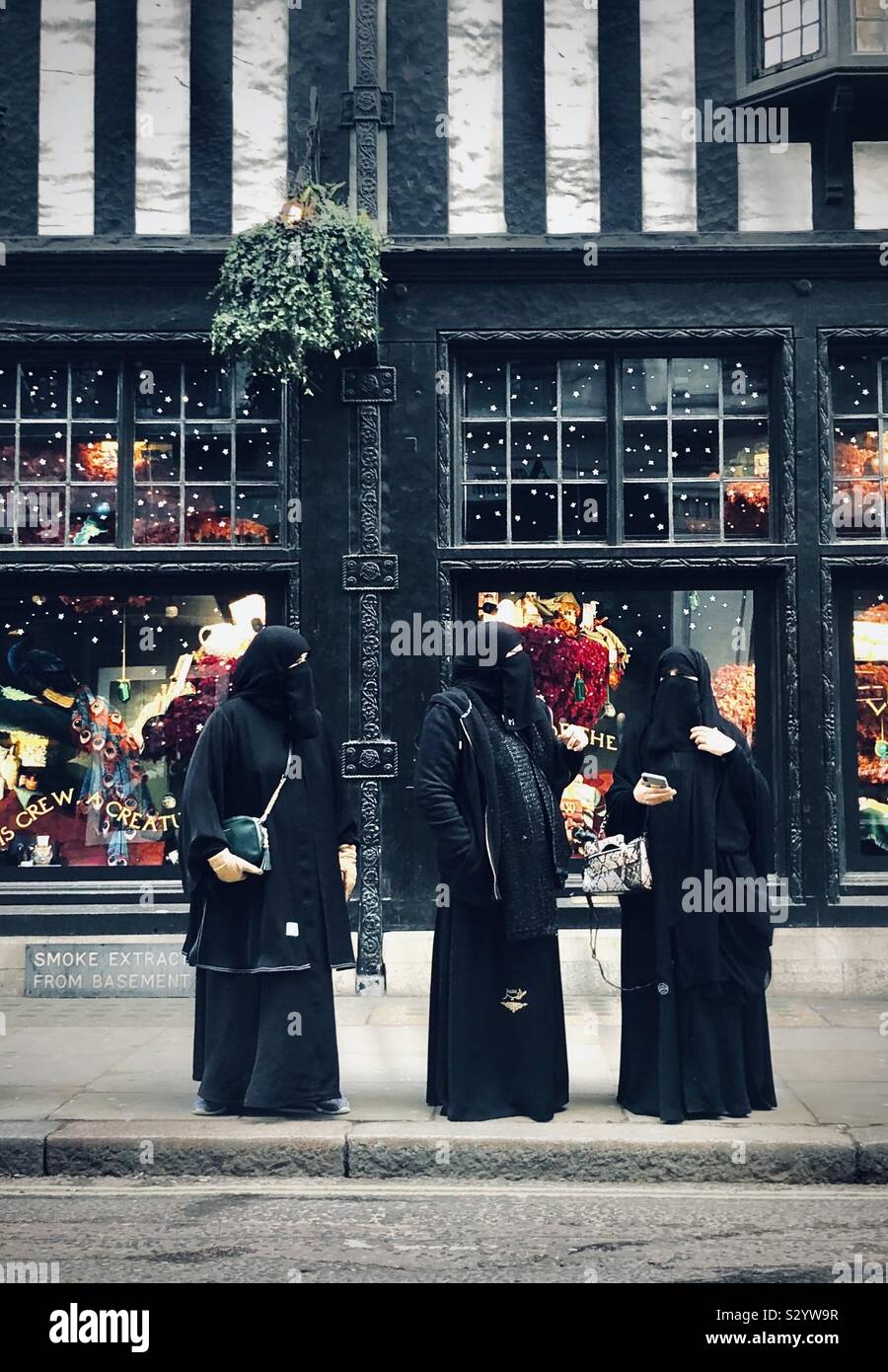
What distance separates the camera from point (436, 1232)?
→ 559cm

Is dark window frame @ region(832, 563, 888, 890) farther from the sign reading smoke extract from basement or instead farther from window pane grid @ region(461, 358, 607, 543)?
the sign reading smoke extract from basement

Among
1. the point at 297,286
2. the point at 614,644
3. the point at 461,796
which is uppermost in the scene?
the point at 297,286

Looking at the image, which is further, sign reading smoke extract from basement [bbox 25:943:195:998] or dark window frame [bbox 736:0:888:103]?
sign reading smoke extract from basement [bbox 25:943:195:998]

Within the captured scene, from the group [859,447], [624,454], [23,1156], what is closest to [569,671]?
[624,454]

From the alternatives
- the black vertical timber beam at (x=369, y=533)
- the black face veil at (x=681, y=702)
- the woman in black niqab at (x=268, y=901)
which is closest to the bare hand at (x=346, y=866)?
the woman in black niqab at (x=268, y=901)

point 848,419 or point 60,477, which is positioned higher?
point 848,419

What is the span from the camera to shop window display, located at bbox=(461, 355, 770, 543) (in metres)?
10.9

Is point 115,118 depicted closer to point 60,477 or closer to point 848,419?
point 60,477

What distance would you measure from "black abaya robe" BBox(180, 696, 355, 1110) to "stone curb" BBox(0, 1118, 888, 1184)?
406 mm

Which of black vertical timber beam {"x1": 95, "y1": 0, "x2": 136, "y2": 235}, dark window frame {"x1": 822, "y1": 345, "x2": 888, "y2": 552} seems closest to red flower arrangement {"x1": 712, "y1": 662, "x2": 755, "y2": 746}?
dark window frame {"x1": 822, "y1": 345, "x2": 888, "y2": 552}

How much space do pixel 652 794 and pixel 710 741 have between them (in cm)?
35

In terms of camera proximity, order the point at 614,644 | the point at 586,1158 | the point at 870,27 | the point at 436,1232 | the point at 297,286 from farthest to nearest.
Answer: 1. the point at 614,644
2. the point at 870,27
3. the point at 297,286
4. the point at 586,1158
5. the point at 436,1232
